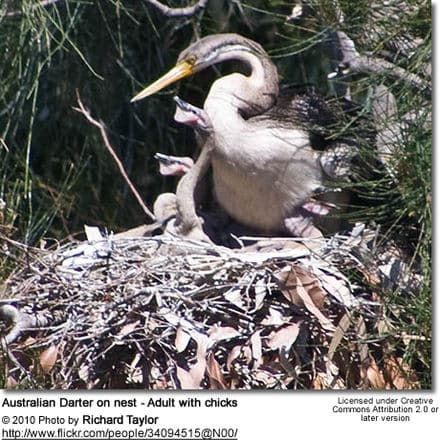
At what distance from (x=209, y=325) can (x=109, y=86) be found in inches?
38.6

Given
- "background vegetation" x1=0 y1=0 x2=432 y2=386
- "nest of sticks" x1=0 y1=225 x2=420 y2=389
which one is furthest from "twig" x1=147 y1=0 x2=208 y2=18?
"nest of sticks" x1=0 y1=225 x2=420 y2=389

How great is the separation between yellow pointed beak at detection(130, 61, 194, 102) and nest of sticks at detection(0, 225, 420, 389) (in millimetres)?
574

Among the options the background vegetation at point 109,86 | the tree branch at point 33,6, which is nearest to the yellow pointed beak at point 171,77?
the background vegetation at point 109,86

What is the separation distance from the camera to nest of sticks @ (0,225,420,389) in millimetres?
3199

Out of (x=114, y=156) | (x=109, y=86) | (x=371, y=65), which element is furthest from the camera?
(x=109, y=86)

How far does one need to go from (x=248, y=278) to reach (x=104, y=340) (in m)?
0.32

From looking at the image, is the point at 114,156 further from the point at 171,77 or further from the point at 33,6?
the point at 33,6

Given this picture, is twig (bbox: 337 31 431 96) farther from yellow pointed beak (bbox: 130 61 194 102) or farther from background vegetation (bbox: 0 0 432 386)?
yellow pointed beak (bbox: 130 61 194 102)

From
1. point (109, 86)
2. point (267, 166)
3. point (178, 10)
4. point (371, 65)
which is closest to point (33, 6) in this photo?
point (178, 10)

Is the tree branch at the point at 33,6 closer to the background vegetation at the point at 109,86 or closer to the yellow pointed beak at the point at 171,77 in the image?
the background vegetation at the point at 109,86

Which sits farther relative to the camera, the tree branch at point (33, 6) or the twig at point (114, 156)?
the twig at point (114, 156)

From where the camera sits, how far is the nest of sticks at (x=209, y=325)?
10.5 feet

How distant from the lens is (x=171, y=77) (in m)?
3.77

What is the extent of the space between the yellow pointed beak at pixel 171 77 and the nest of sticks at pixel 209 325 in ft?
1.88
